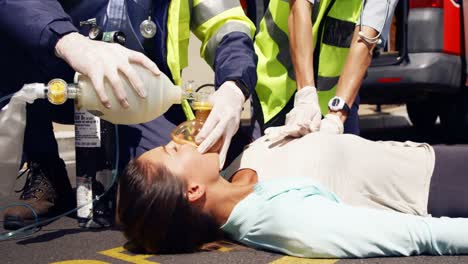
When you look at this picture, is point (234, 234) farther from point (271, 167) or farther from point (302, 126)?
point (302, 126)

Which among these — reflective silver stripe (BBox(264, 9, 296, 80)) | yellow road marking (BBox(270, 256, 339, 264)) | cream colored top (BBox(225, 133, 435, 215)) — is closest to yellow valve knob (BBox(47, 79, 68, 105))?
cream colored top (BBox(225, 133, 435, 215))

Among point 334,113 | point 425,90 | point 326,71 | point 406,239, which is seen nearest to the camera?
point 406,239

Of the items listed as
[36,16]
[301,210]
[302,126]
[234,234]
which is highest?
[36,16]

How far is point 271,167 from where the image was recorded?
220 cm

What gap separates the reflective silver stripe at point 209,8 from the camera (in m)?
2.58

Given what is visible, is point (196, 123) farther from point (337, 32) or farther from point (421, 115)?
point (421, 115)

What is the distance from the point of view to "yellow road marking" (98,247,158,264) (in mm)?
1928

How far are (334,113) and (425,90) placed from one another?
1531 millimetres

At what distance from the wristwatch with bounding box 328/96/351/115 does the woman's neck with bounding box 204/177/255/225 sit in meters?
0.72

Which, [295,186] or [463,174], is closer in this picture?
[295,186]

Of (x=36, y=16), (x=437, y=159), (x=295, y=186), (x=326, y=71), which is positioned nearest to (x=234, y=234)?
(x=295, y=186)

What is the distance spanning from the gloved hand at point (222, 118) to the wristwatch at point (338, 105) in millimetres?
471

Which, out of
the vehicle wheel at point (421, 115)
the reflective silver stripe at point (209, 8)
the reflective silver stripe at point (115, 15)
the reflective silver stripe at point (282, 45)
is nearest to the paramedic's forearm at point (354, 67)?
the reflective silver stripe at point (282, 45)

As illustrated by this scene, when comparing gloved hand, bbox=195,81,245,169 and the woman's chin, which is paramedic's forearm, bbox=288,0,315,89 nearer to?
gloved hand, bbox=195,81,245,169
